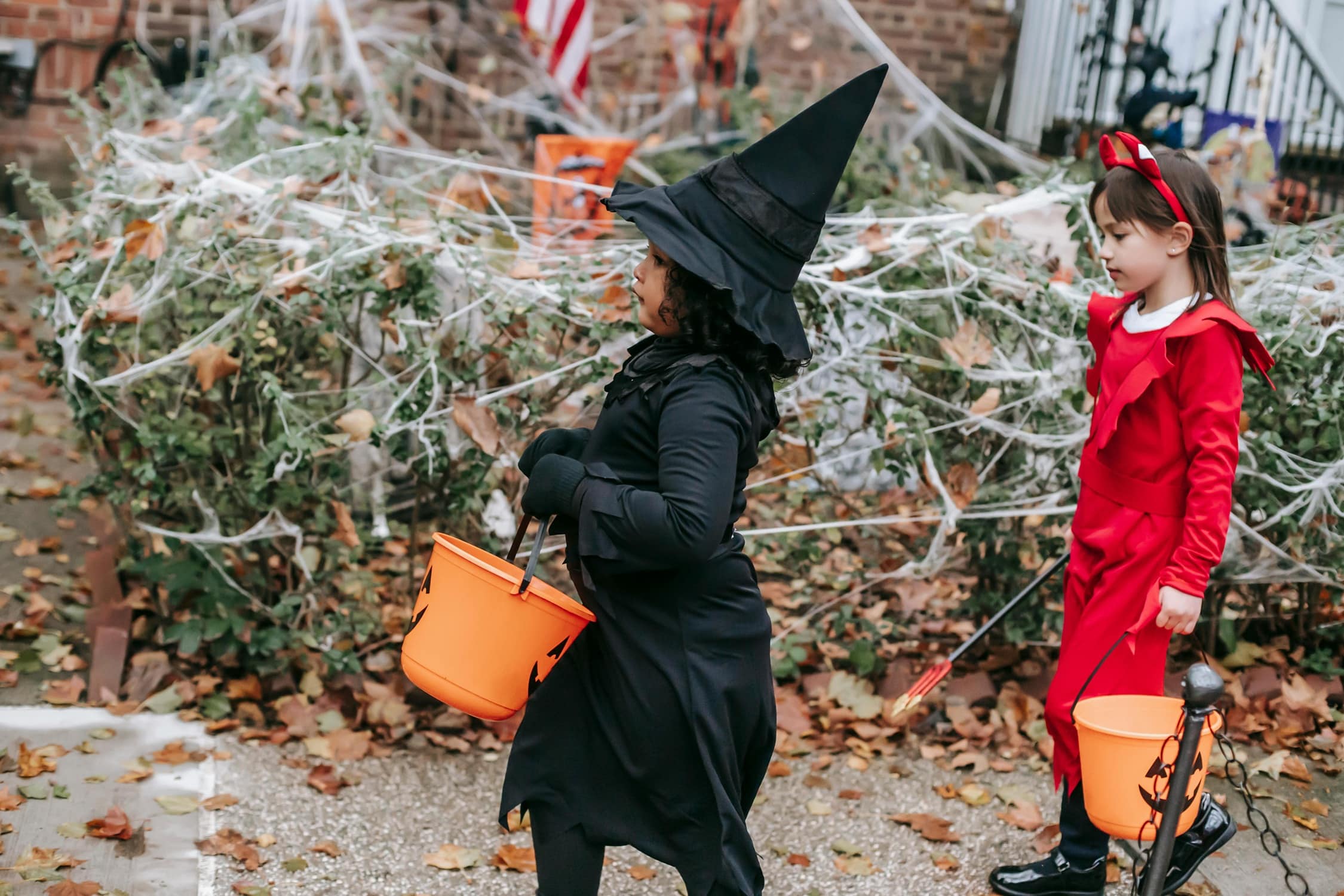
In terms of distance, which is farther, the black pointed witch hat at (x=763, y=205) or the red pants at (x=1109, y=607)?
the red pants at (x=1109, y=607)

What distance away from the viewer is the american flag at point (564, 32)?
8430 millimetres

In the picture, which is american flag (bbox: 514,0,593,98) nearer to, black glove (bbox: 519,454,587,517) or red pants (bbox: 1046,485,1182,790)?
red pants (bbox: 1046,485,1182,790)

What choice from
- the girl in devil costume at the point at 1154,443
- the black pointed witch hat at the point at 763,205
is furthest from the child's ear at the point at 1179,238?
the black pointed witch hat at the point at 763,205

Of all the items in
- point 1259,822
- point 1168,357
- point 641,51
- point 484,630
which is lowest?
point 1259,822

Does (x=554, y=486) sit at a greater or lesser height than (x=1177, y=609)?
greater

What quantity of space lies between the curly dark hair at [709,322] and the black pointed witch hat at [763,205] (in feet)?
0.17

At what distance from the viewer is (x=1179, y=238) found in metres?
2.79

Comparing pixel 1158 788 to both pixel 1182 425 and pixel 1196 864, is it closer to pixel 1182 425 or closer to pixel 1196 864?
pixel 1196 864

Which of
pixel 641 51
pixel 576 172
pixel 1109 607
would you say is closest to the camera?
pixel 1109 607

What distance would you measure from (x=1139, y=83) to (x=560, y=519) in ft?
23.2

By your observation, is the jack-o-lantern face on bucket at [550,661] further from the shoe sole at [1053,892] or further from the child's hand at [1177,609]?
the shoe sole at [1053,892]

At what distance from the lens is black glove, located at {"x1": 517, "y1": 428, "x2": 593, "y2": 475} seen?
8.13 feet

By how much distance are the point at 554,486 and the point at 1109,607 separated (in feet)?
4.50

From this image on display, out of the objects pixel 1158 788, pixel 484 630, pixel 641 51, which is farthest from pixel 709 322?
pixel 641 51
